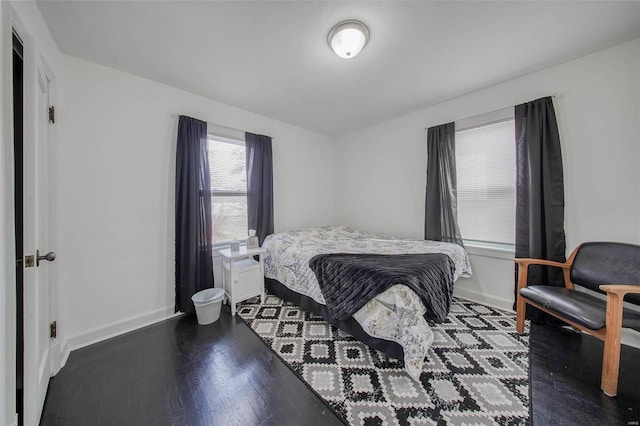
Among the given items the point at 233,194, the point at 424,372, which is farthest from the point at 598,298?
the point at 233,194

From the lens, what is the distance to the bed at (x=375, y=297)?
57.8 inches

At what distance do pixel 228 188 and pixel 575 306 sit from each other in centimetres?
339

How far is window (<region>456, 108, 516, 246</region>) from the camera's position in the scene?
2.37 metres

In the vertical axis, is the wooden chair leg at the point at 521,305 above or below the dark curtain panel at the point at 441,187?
below

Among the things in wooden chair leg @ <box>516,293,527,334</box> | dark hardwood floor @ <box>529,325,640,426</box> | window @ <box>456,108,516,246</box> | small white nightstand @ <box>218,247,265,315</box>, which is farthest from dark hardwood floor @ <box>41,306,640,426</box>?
window @ <box>456,108,516,246</box>

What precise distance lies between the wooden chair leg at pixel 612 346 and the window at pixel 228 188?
3243 mm

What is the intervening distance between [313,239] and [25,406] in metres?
2.33

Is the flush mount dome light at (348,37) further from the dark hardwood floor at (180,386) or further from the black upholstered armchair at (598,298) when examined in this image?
the dark hardwood floor at (180,386)

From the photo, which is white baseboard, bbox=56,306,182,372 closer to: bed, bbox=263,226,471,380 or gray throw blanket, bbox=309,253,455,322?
bed, bbox=263,226,471,380

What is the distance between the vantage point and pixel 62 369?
1.59m

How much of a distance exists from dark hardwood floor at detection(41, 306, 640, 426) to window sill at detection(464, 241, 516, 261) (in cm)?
73

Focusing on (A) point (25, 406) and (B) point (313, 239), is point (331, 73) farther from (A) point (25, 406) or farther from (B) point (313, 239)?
(A) point (25, 406)

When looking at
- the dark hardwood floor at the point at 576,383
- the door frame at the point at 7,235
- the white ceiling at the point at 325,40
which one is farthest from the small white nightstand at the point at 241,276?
the dark hardwood floor at the point at 576,383

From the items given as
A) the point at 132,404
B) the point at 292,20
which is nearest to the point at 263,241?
the point at 132,404
